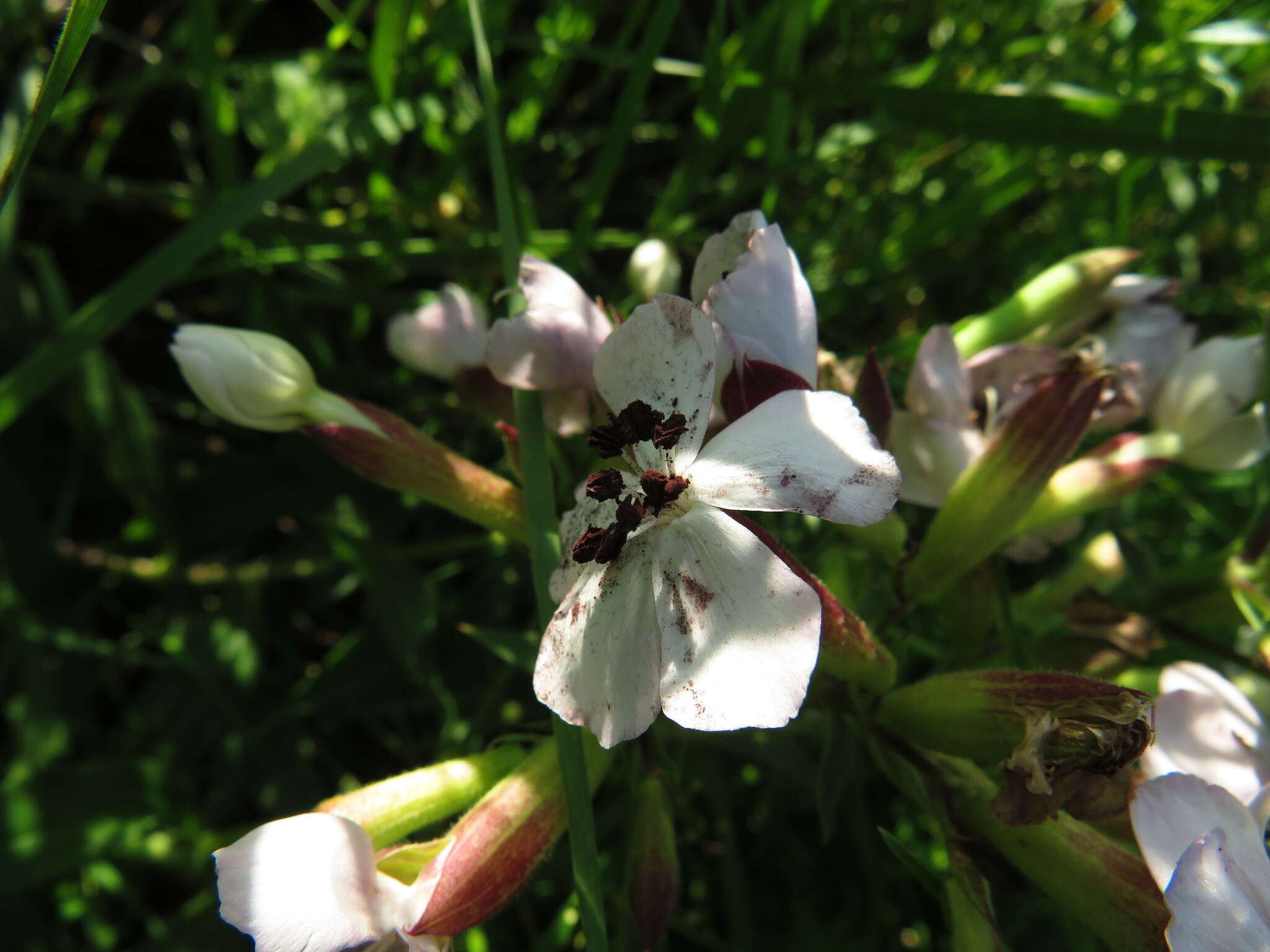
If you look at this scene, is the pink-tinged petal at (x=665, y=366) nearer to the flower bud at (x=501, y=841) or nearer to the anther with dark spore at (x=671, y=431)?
the anther with dark spore at (x=671, y=431)

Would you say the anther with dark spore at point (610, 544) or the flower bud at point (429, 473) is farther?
the flower bud at point (429, 473)

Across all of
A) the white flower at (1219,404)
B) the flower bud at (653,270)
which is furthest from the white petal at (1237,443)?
the flower bud at (653,270)

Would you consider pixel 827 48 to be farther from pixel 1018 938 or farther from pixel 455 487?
pixel 1018 938

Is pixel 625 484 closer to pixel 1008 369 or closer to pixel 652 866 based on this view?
pixel 652 866

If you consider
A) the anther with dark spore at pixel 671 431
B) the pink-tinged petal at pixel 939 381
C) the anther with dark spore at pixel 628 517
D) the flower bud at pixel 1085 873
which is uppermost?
the anther with dark spore at pixel 671 431

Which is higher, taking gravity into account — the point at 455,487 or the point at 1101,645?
the point at 455,487

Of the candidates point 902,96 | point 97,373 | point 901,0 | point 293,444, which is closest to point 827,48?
point 901,0

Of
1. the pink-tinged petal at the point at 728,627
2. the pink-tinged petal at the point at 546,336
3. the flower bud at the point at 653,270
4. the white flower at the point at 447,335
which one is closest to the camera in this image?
the pink-tinged petal at the point at 728,627

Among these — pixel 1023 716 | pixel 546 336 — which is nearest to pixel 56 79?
pixel 546 336

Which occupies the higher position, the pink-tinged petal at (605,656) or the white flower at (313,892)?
the pink-tinged petal at (605,656)
